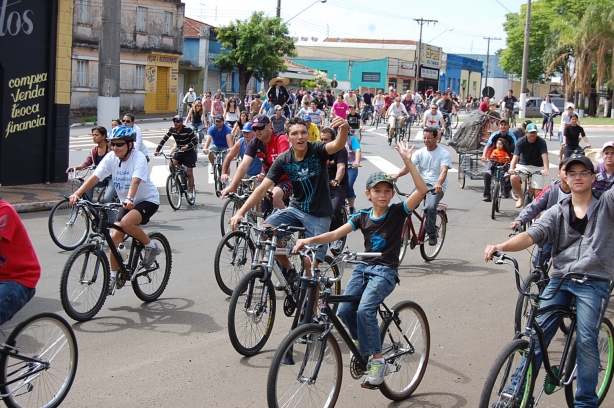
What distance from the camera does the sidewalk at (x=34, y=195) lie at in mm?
13352

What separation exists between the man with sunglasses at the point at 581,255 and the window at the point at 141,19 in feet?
137

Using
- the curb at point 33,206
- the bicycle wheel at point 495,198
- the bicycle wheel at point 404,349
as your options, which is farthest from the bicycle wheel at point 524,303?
the curb at point 33,206

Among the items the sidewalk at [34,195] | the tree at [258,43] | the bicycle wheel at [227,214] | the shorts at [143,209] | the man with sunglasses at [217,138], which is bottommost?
the sidewalk at [34,195]

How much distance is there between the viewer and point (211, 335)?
701 centimetres

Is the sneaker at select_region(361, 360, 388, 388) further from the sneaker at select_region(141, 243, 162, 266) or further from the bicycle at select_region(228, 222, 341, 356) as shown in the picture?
the sneaker at select_region(141, 243, 162, 266)

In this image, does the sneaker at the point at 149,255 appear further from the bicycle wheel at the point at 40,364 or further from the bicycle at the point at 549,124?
the bicycle at the point at 549,124

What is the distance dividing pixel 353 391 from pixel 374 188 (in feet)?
5.13

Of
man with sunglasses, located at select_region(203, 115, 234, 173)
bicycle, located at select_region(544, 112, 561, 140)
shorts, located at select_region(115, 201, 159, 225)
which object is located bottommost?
shorts, located at select_region(115, 201, 159, 225)

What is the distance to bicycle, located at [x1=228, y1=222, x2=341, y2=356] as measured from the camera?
245 inches

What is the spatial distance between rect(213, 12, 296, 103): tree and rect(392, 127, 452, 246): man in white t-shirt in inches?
1392

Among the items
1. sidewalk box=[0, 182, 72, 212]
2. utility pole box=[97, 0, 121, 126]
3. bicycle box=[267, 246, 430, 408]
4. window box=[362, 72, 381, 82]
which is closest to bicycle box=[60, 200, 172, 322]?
bicycle box=[267, 246, 430, 408]

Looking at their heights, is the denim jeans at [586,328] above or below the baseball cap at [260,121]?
below

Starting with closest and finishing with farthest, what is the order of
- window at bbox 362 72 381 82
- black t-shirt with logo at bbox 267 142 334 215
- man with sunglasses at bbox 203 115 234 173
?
black t-shirt with logo at bbox 267 142 334 215, man with sunglasses at bbox 203 115 234 173, window at bbox 362 72 381 82

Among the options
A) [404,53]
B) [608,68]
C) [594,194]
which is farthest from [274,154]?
[404,53]
